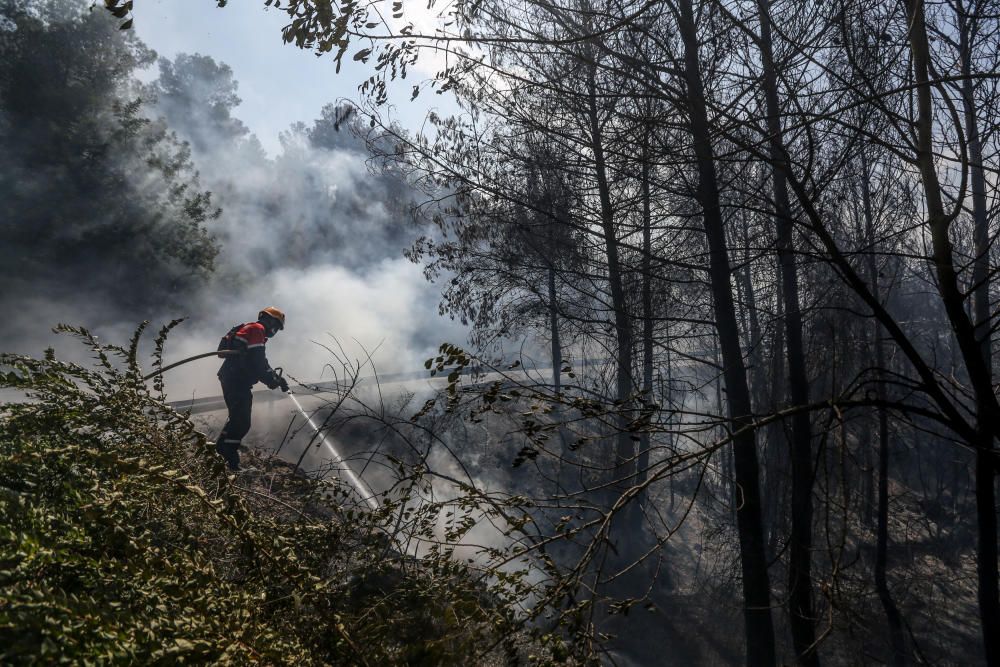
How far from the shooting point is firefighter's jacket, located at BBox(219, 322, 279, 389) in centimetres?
915

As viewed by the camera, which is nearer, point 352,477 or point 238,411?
point 352,477

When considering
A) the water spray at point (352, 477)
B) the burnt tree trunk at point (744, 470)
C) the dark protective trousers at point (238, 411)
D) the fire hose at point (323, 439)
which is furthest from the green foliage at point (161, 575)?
the dark protective trousers at point (238, 411)

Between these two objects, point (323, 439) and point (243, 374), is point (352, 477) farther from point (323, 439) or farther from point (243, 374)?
point (323, 439)

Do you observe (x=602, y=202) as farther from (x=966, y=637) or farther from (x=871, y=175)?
(x=966, y=637)

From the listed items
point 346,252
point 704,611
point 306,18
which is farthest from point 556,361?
point 346,252

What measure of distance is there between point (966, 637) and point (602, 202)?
33.7 ft

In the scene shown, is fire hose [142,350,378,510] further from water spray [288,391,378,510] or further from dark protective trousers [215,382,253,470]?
dark protective trousers [215,382,253,470]

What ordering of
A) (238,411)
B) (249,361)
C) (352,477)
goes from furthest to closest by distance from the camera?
(249,361) → (238,411) → (352,477)

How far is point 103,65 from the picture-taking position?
23.3 meters

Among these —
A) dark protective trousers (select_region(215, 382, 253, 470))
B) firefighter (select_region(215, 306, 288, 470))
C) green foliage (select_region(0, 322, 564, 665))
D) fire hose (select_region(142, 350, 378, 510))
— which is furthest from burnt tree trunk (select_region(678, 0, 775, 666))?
dark protective trousers (select_region(215, 382, 253, 470))

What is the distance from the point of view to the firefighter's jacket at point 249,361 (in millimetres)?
9148

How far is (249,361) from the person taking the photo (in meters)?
9.23

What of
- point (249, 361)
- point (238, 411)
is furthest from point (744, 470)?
point (249, 361)

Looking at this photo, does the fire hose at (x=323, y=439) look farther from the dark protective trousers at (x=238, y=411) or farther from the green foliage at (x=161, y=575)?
the green foliage at (x=161, y=575)
